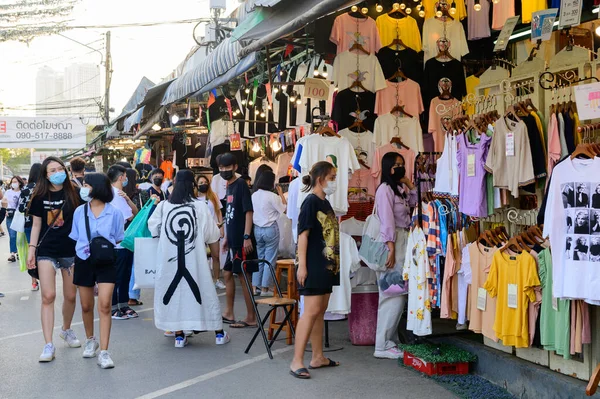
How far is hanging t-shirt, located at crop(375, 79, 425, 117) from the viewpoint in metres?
8.43

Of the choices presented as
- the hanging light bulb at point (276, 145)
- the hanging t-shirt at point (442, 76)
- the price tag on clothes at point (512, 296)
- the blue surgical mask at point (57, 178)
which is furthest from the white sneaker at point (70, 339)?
the hanging light bulb at point (276, 145)

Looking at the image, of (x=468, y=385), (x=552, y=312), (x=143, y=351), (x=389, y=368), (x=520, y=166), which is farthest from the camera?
(x=143, y=351)

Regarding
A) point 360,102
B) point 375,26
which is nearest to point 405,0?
point 375,26

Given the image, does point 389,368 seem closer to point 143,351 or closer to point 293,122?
point 143,351

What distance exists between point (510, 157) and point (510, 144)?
0.36 ft

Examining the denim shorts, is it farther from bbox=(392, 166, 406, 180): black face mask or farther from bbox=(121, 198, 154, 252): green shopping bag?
bbox=(392, 166, 406, 180): black face mask

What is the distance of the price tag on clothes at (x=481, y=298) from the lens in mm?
5918

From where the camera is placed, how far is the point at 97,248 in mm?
6766

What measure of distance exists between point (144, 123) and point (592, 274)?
12.2 metres

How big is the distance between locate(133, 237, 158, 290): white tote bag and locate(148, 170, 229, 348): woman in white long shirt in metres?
0.25

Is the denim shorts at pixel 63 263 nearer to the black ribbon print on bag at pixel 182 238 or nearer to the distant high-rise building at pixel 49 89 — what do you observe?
the black ribbon print on bag at pixel 182 238

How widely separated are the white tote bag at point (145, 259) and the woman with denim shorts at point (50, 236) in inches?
33.8

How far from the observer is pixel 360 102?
8.58m

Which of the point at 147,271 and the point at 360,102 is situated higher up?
the point at 360,102
